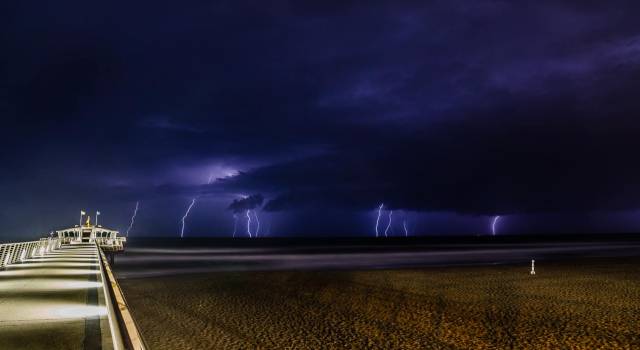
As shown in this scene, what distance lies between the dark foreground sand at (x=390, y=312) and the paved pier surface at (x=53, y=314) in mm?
1944

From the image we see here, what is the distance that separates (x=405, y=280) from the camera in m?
26.0

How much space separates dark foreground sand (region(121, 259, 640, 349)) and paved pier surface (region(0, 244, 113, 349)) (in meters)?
1.94

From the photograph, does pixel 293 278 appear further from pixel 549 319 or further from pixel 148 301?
pixel 549 319

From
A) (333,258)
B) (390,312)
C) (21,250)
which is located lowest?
(333,258)

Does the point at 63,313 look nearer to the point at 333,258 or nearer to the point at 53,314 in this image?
the point at 53,314

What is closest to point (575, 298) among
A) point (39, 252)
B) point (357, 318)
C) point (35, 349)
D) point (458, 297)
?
point (458, 297)

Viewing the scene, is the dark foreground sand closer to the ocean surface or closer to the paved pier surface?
the paved pier surface

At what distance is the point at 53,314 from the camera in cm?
1022

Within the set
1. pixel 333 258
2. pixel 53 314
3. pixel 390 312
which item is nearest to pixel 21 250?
pixel 53 314

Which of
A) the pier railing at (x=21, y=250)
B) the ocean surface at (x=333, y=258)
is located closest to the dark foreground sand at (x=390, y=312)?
the pier railing at (x=21, y=250)

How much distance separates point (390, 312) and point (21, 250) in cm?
2640

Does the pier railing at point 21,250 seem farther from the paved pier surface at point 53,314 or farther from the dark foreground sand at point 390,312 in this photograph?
the paved pier surface at point 53,314

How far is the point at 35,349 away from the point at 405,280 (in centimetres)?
2084

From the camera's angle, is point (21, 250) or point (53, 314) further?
point (21, 250)
